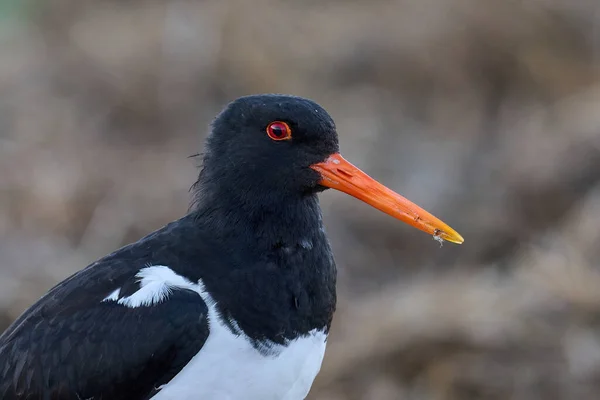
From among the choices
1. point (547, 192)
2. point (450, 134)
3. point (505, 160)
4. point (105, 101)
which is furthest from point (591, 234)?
point (105, 101)

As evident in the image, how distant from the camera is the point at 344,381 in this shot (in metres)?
7.63

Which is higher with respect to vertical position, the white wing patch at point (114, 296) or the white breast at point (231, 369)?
the white wing patch at point (114, 296)

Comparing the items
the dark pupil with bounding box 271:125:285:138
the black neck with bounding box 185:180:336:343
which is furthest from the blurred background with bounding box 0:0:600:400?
the dark pupil with bounding box 271:125:285:138

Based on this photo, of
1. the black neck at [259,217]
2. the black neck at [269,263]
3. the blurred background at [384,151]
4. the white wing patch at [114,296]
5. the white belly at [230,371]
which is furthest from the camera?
the blurred background at [384,151]

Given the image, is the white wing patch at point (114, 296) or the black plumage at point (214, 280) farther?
the white wing patch at point (114, 296)

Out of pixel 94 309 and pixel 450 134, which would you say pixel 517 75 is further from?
pixel 94 309

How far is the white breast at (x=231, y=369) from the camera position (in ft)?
13.6

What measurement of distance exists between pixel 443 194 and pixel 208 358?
247 inches

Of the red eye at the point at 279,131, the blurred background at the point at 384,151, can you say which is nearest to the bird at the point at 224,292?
the red eye at the point at 279,131

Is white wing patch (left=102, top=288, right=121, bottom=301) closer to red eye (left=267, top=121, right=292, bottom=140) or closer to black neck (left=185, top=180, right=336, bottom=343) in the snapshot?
black neck (left=185, top=180, right=336, bottom=343)

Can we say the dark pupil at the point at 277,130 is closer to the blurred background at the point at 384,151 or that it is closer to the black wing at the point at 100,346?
the black wing at the point at 100,346

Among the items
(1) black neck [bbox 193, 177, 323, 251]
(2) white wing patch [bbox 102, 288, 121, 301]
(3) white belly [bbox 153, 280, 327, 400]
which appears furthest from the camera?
(1) black neck [bbox 193, 177, 323, 251]

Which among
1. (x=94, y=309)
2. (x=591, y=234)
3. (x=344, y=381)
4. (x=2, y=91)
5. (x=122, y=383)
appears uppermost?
(x=2, y=91)

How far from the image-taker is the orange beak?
4559 millimetres
